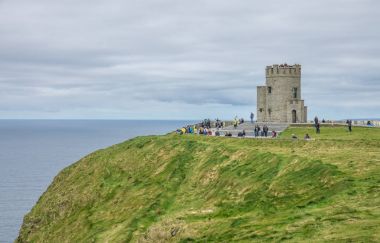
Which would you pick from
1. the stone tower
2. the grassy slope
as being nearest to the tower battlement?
the stone tower

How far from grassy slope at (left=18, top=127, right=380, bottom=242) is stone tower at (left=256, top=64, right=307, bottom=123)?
35174mm

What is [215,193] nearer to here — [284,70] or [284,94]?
[284,94]

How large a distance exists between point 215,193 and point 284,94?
5768cm

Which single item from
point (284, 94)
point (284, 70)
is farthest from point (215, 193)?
point (284, 70)

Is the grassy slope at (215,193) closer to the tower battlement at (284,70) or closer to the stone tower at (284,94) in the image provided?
the stone tower at (284,94)

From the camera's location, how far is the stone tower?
302 feet

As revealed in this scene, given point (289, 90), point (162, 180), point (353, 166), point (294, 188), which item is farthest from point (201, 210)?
point (289, 90)

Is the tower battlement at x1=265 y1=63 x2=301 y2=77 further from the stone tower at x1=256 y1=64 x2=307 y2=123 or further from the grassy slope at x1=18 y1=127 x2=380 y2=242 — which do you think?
the grassy slope at x1=18 y1=127 x2=380 y2=242

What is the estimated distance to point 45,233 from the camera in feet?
169

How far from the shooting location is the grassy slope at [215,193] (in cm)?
2541

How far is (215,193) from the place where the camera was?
3888 centimetres

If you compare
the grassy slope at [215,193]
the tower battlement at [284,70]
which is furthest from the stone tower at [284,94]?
the grassy slope at [215,193]

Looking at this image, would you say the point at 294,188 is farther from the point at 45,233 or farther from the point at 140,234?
the point at 45,233

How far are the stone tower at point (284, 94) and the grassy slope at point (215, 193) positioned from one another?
115ft
